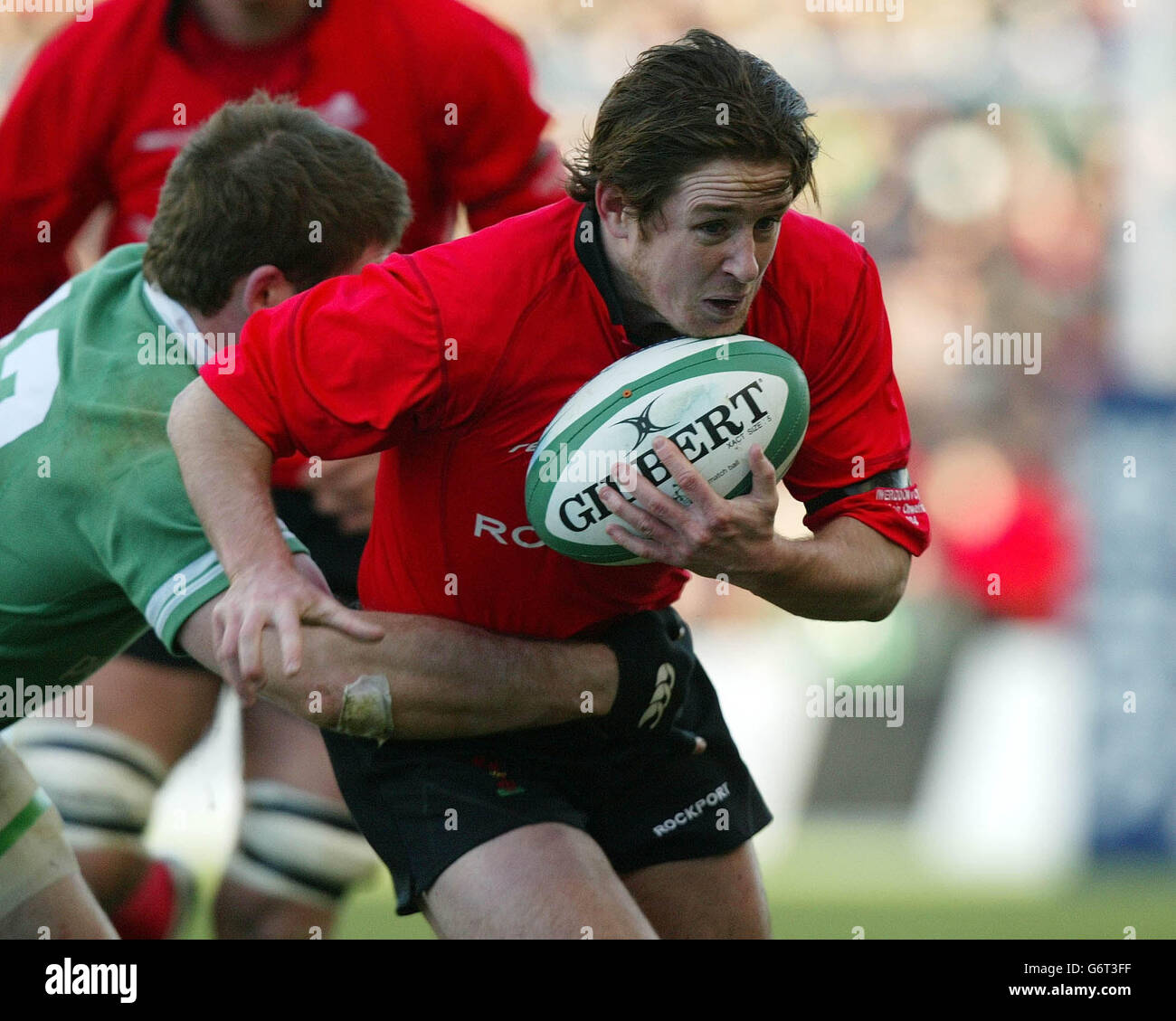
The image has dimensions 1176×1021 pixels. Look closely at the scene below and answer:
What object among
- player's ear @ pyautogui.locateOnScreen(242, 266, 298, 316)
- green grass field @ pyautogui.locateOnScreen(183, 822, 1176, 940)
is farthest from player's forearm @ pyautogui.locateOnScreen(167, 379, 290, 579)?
→ green grass field @ pyautogui.locateOnScreen(183, 822, 1176, 940)

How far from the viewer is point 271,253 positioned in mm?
2924

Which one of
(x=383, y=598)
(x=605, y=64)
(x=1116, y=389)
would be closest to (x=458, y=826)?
(x=383, y=598)

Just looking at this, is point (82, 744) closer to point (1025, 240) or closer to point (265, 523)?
point (265, 523)

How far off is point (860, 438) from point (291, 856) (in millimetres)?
1760

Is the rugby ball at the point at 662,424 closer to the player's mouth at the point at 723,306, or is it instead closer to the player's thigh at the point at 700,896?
the player's mouth at the point at 723,306

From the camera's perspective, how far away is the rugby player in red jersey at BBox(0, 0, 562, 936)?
374 centimetres

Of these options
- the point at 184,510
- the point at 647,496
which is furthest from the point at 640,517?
the point at 184,510

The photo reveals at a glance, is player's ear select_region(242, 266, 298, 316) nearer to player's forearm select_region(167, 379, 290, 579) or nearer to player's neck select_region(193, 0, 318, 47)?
player's forearm select_region(167, 379, 290, 579)

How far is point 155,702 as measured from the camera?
12.7ft

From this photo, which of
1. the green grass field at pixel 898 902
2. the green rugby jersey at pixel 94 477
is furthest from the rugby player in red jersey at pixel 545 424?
the green grass field at pixel 898 902

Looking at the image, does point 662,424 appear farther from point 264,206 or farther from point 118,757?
point 118,757

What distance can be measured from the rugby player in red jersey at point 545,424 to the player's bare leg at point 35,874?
24.5 inches

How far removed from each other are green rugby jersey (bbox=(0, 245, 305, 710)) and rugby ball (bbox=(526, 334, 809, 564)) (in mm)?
494

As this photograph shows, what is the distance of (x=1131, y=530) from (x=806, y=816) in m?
1.90
